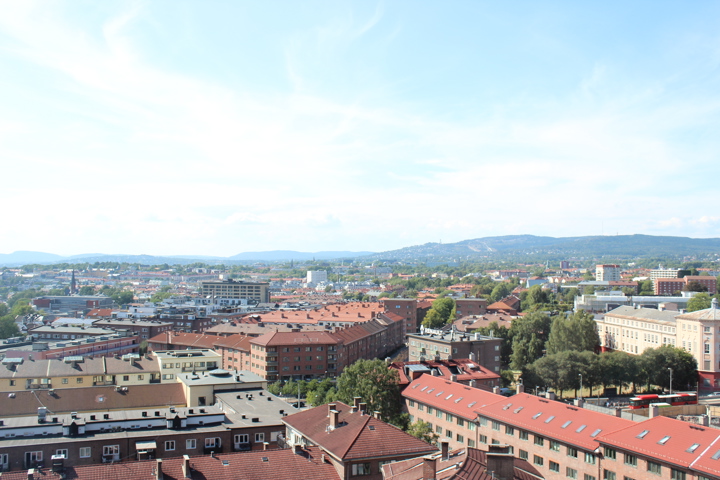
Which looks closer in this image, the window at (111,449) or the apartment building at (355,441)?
the apartment building at (355,441)

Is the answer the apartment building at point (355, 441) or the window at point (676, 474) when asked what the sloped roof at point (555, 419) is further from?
the apartment building at point (355, 441)

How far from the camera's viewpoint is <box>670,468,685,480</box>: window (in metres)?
25.3

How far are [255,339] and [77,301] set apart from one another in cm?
11552

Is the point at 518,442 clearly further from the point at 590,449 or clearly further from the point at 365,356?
the point at 365,356

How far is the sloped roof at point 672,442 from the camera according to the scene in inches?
981

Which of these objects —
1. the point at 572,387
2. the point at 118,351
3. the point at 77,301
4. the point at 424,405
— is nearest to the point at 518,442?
the point at 424,405

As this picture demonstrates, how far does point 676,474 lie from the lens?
25.5m

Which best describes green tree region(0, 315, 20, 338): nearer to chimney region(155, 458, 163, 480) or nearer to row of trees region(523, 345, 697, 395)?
row of trees region(523, 345, 697, 395)

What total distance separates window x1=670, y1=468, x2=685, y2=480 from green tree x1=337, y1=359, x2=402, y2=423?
1679cm

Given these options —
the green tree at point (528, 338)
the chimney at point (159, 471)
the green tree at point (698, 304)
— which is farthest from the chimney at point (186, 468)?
the green tree at point (698, 304)

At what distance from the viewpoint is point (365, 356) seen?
8025 cm

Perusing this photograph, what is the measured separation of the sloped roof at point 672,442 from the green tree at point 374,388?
13903 mm

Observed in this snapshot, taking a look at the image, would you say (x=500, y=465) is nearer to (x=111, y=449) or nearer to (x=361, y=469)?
(x=361, y=469)

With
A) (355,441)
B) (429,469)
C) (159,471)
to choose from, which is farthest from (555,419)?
(159,471)
